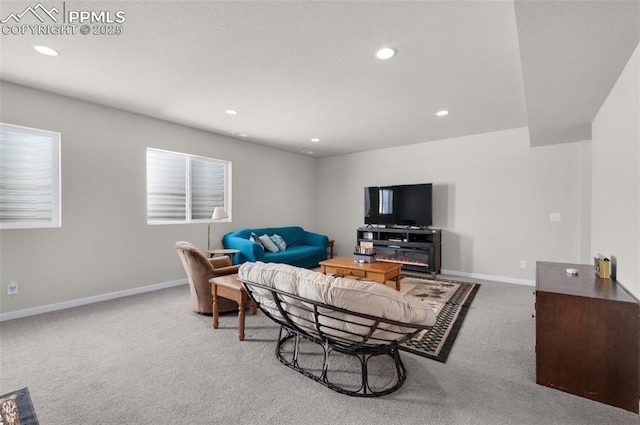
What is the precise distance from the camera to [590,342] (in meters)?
1.81

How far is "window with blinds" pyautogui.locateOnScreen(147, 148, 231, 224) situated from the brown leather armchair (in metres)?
1.59

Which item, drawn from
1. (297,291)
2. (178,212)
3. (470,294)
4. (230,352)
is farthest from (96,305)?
(470,294)

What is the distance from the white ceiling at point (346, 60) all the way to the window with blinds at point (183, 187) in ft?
2.62

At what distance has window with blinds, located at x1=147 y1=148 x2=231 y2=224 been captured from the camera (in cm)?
443

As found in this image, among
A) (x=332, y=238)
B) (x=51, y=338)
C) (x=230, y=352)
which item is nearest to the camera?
(x=230, y=352)

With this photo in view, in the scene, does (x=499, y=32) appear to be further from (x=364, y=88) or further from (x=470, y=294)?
(x=470, y=294)

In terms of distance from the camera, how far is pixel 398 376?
2.02m

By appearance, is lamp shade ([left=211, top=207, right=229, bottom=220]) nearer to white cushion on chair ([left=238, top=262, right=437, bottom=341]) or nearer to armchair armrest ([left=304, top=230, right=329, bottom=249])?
armchair armrest ([left=304, top=230, right=329, bottom=249])

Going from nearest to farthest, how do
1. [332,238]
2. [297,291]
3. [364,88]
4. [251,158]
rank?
[297,291] → [364,88] → [251,158] → [332,238]

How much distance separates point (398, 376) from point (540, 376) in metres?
0.95

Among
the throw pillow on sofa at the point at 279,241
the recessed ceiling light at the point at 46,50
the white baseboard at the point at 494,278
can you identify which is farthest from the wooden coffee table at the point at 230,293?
the white baseboard at the point at 494,278

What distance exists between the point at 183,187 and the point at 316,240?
2704 mm

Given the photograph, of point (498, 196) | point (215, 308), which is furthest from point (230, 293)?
point (498, 196)

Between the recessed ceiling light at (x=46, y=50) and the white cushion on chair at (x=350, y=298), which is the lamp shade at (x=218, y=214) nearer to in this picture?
the recessed ceiling light at (x=46, y=50)
